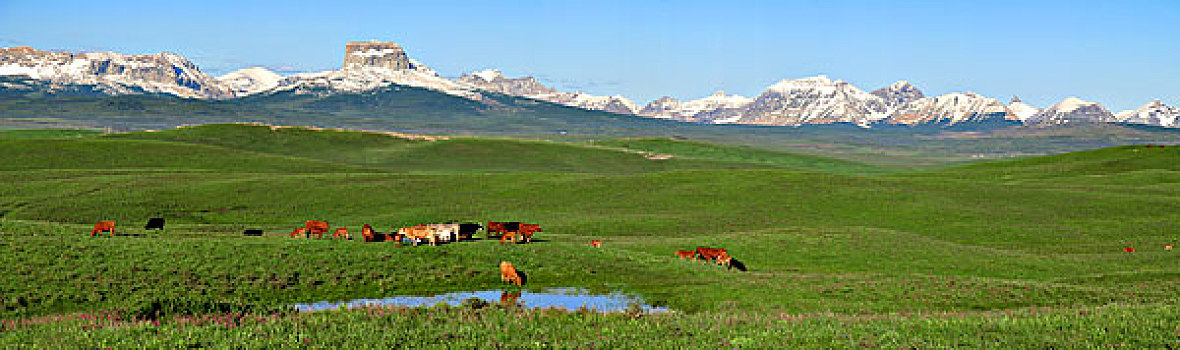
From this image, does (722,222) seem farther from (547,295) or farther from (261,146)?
(261,146)

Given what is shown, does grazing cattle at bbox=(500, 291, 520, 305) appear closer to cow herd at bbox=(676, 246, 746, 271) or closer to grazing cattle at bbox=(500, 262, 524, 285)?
grazing cattle at bbox=(500, 262, 524, 285)

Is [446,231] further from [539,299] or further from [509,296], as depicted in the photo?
[539,299]

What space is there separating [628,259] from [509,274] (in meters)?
8.23

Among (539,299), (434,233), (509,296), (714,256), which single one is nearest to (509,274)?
(509,296)

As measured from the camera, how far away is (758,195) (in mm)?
89250

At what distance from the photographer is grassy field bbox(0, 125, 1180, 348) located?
71.8ft

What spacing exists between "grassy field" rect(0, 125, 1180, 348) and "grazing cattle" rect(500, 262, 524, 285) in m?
1.03

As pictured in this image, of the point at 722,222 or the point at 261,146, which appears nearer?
the point at 722,222

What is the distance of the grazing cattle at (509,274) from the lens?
36.1 m

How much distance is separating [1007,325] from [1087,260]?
1357 inches

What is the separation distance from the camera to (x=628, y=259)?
42.2 m

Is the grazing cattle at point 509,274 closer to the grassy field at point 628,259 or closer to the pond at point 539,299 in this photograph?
the grassy field at point 628,259

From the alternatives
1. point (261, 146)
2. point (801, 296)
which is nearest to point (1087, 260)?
point (801, 296)

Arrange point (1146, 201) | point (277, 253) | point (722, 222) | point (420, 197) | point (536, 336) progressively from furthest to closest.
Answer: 1. point (420, 197)
2. point (1146, 201)
3. point (722, 222)
4. point (277, 253)
5. point (536, 336)
